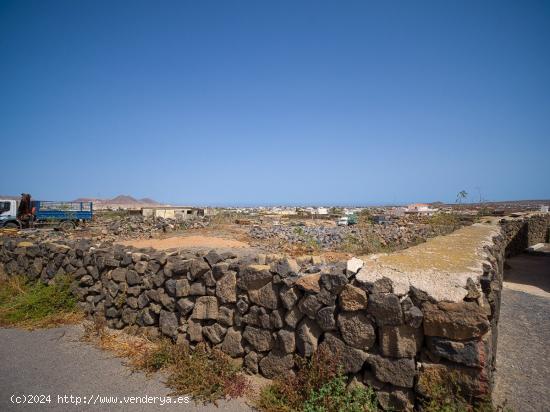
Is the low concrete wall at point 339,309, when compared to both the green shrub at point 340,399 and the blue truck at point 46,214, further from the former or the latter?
the blue truck at point 46,214

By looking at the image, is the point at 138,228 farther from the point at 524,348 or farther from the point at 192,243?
the point at 524,348

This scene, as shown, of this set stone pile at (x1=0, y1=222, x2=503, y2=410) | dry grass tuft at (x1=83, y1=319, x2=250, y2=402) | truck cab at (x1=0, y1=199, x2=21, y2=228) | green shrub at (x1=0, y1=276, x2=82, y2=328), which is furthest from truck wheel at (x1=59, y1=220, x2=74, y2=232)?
dry grass tuft at (x1=83, y1=319, x2=250, y2=402)

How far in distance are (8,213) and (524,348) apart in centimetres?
2570

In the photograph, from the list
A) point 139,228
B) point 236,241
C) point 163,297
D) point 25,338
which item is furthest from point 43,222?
point 163,297

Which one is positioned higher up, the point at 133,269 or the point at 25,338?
the point at 133,269

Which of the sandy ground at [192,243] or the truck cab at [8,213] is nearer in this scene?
the sandy ground at [192,243]

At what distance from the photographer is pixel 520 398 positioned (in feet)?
11.8

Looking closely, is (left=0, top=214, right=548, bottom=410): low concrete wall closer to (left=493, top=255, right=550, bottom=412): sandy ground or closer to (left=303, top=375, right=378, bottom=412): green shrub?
(left=303, top=375, right=378, bottom=412): green shrub

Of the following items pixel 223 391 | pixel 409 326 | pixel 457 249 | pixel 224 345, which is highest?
pixel 457 249

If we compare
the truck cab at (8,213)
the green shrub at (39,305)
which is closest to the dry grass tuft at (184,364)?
the green shrub at (39,305)

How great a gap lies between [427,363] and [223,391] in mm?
2385

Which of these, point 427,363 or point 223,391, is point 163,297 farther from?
point 427,363

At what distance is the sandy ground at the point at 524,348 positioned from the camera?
364 centimetres

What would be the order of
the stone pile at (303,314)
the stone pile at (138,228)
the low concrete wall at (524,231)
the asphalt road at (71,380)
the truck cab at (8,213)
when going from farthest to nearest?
the truck cab at (8,213) < the stone pile at (138,228) < the low concrete wall at (524,231) < the asphalt road at (71,380) < the stone pile at (303,314)
